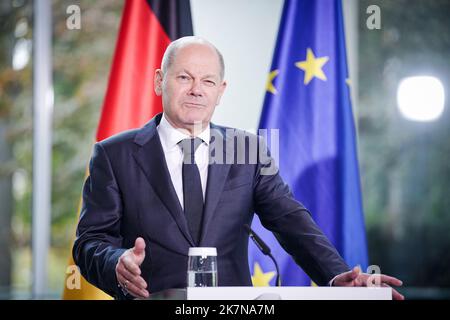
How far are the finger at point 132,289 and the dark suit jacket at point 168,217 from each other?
1.21 feet

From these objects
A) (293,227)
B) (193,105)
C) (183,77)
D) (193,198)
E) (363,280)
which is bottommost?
(363,280)

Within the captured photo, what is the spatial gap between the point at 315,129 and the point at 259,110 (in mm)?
592

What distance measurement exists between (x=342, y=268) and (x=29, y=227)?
288 cm

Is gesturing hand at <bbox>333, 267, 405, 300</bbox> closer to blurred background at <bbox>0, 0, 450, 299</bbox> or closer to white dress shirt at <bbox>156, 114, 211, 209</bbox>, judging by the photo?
white dress shirt at <bbox>156, 114, 211, 209</bbox>

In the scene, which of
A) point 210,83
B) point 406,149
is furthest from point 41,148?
point 406,149

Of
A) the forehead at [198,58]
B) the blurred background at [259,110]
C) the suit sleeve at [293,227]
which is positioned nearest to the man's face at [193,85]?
the forehead at [198,58]

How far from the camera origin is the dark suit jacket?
2.56m

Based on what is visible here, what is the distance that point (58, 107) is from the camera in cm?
480

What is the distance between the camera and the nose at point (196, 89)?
2723 millimetres

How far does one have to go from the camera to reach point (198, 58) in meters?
2.71

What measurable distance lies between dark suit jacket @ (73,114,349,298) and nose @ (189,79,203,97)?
22cm

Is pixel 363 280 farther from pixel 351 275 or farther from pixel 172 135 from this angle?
pixel 172 135

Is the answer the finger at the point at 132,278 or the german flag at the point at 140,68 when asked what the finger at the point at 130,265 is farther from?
the german flag at the point at 140,68
